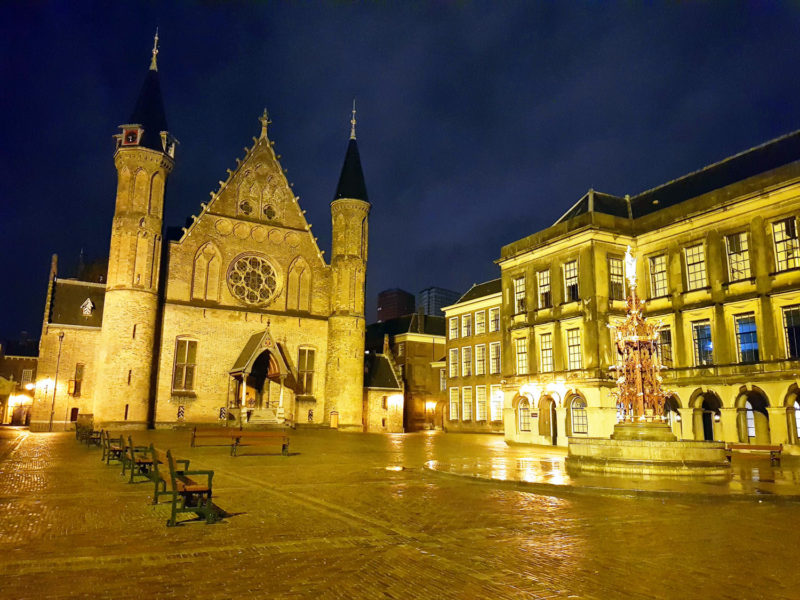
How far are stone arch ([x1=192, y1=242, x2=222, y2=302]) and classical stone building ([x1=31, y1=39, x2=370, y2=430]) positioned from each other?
0.25 ft

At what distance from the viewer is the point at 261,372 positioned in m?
40.8

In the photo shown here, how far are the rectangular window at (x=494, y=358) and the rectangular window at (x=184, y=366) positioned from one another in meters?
21.3

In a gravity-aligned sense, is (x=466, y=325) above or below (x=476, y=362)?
above

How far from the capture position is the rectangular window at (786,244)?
25234 mm

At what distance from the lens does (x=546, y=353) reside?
33281 millimetres

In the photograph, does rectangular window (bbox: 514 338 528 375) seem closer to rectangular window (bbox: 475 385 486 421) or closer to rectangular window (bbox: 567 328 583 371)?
rectangular window (bbox: 567 328 583 371)

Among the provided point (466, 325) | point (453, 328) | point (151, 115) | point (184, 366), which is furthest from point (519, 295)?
point (151, 115)

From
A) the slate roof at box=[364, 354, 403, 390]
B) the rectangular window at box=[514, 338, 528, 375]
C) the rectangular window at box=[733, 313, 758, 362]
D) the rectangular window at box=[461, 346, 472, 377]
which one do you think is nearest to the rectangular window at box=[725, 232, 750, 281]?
the rectangular window at box=[733, 313, 758, 362]

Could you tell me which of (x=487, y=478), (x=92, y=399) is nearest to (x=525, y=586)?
(x=487, y=478)

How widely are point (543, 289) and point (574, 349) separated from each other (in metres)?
4.23

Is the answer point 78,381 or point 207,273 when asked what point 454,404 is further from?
point 78,381

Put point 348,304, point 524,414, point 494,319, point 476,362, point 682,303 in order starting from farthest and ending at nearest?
point 476,362
point 494,319
point 348,304
point 524,414
point 682,303

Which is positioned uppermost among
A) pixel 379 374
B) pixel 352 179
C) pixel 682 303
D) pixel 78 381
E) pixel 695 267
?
pixel 352 179

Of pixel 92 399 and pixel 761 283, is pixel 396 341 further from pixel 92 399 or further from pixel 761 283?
pixel 761 283
